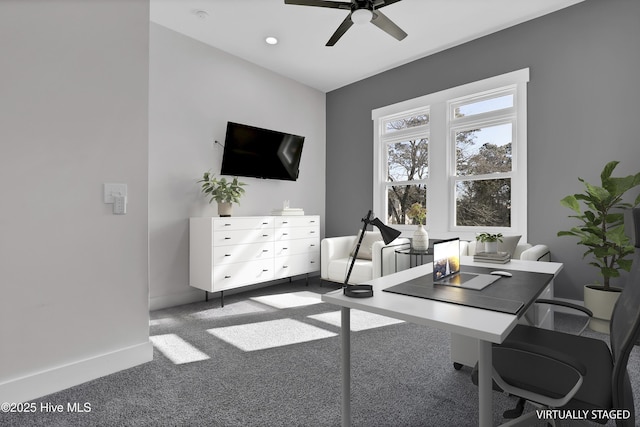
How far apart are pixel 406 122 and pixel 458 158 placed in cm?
100

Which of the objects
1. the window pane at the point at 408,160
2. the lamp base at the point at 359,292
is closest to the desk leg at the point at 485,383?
the lamp base at the point at 359,292

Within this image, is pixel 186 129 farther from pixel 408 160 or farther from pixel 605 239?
pixel 605 239

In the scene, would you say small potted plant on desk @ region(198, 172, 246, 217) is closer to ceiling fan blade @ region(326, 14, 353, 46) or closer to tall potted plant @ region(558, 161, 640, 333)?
ceiling fan blade @ region(326, 14, 353, 46)

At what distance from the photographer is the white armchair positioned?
4.10 m

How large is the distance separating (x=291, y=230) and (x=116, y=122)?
2.59 metres

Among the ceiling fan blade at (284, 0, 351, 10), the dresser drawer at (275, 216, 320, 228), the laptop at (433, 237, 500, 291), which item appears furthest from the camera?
the dresser drawer at (275, 216, 320, 228)

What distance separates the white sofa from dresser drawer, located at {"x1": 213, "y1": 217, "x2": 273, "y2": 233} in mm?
2403

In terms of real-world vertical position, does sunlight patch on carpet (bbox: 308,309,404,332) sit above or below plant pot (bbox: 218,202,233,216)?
below

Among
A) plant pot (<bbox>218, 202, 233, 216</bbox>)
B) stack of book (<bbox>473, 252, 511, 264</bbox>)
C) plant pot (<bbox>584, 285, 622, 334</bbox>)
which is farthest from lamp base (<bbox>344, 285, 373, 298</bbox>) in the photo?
plant pot (<bbox>218, 202, 233, 216</bbox>)

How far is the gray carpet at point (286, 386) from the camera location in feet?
5.74

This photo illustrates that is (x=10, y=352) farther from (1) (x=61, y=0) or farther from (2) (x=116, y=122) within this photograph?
(1) (x=61, y=0)

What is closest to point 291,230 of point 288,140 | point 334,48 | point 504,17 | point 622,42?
point 288,140

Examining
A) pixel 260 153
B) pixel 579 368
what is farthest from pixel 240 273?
pixel 579 368

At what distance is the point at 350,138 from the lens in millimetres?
5555
